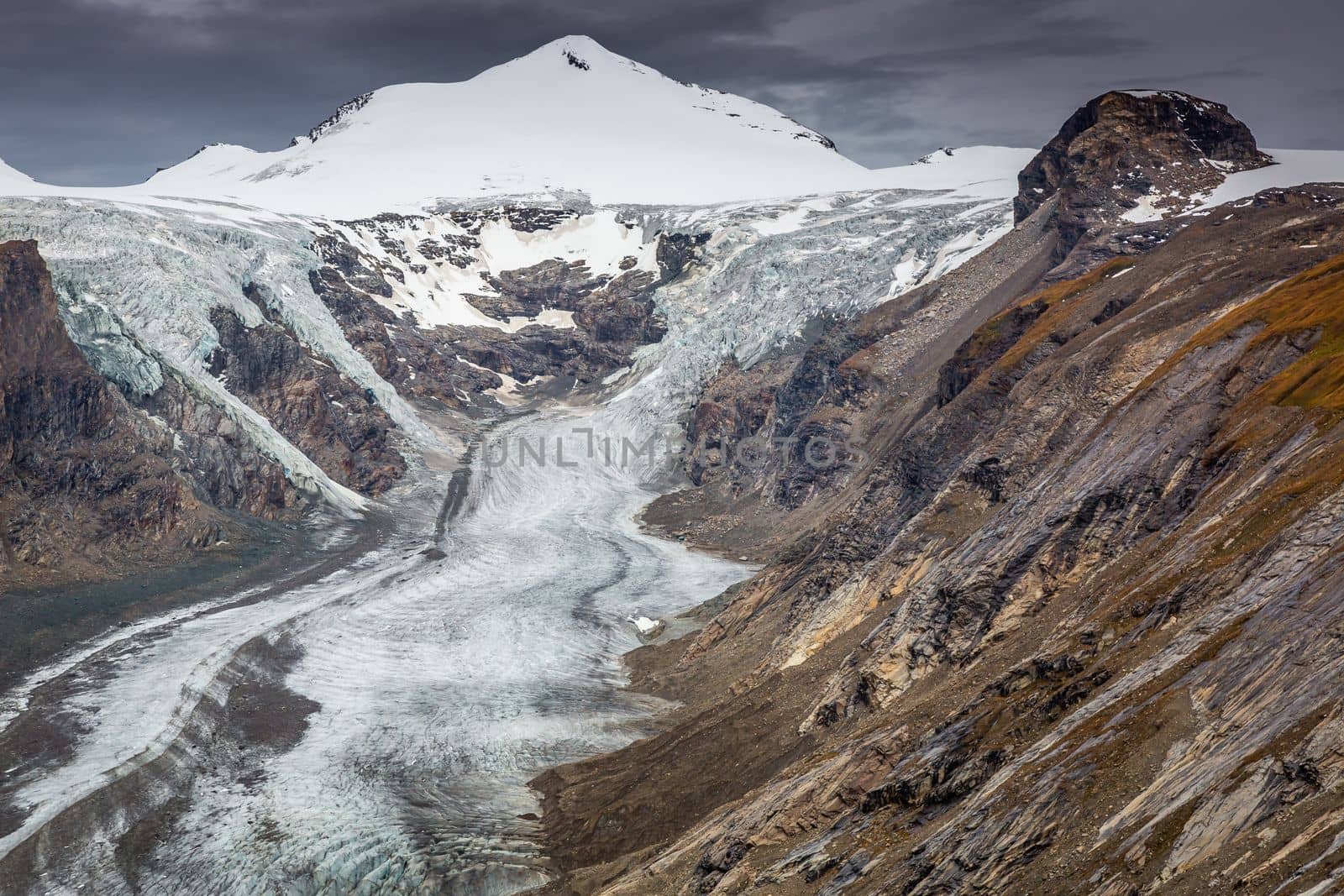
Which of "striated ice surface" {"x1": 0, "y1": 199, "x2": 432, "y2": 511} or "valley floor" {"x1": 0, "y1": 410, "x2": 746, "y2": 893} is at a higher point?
"striated ice surface" {"x1": 0, "y1": 199, "x2": 432, "y2": 511}

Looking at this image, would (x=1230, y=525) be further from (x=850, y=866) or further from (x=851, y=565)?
(x=851, y=565)

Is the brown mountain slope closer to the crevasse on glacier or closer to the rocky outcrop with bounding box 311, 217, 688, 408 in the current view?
the crevasse on glacier

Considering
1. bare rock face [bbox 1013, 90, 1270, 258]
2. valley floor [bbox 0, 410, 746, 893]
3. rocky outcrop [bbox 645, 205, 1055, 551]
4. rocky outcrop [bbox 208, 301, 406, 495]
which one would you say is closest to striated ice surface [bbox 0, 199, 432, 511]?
rocky outcrop [bbox 208, 301, 406, 495]

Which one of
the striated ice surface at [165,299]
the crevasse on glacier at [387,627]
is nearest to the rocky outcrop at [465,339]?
the crevasse on glacier at [387,627]

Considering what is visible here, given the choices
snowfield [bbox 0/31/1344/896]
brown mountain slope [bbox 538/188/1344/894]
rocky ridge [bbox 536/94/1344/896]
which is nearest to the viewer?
brown mountain slope [bbox 538/188/1344/894]

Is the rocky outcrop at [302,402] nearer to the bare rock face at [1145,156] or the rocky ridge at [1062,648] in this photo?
the rocky ridge at [1062,648]

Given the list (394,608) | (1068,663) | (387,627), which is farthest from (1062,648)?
(394,608)
